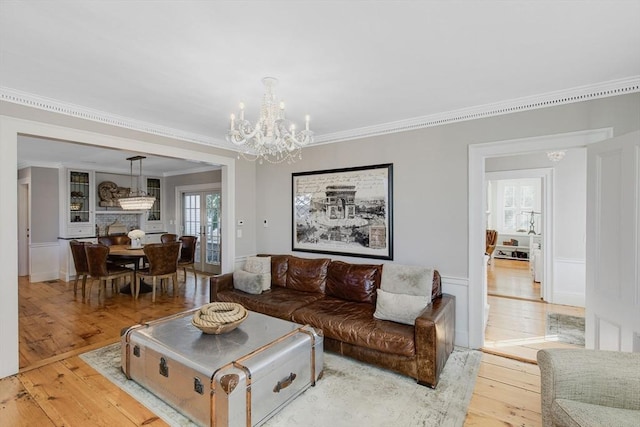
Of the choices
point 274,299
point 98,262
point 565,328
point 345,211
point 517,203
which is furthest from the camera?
point 517,203

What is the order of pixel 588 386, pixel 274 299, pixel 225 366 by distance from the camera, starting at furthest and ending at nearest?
pixel 274 299 < pixel 225 366 < pixel 588 386

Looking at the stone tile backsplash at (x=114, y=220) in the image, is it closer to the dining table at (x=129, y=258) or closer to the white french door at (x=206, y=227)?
the white french door at (x=206, y=227)

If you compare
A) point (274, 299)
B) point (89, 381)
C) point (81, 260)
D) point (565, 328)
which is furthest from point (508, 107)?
point (81, 260)

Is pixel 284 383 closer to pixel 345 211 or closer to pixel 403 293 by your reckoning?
pixel 403 293

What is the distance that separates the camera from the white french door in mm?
6926

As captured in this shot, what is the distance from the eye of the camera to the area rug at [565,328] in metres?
3.34

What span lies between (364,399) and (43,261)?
22.9 feet

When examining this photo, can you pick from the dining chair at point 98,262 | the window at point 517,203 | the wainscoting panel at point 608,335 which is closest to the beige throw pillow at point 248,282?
the dining chair at point 98,262

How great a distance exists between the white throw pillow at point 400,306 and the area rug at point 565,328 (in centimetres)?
185

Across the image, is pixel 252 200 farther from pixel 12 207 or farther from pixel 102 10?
pixel 102 10

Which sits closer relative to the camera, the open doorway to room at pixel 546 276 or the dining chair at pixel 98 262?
the open doorway to room at pixel 546 276

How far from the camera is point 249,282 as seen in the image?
12.1ft

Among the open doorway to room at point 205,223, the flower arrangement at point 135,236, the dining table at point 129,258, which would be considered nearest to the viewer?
the dining table at point 129,258

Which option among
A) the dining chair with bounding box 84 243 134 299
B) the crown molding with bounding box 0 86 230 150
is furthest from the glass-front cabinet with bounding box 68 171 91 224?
the crown molding with bounding box 0 86 230 150
